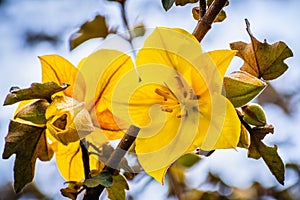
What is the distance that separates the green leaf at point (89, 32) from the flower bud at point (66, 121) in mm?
304

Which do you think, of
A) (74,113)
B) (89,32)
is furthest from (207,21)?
(89,32)

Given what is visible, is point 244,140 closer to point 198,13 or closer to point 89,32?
point 198,13

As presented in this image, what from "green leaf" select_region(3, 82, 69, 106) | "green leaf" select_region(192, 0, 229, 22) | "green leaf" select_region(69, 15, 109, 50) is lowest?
"green leaf" select_region(69, 15, 109, 50)

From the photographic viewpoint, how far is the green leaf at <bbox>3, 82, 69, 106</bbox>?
0.44 meters

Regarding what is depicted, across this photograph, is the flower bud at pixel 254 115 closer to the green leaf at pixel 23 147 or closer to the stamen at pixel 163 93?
the stamen at pixel 163 93

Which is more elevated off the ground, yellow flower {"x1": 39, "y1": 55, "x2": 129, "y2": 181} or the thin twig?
the thin twig

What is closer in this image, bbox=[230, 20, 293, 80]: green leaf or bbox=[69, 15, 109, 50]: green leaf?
bbox=[230, 20, 293, 80]: green leaf

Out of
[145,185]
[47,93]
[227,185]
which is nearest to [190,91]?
[47,93]

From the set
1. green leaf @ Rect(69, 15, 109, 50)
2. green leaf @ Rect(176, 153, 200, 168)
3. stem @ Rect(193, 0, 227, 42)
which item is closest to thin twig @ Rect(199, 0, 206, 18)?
stem @ Rect(193, 0, 227, 42)

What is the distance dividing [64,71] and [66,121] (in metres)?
0.07

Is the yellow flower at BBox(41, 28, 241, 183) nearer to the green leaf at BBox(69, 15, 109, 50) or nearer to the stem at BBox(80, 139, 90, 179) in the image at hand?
the stem at BBox(80, 139, 90, 179)

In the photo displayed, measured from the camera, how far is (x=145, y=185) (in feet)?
3.22

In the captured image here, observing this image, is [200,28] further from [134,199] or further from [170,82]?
[134,199]

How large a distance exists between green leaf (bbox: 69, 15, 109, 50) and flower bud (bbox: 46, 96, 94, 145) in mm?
304
